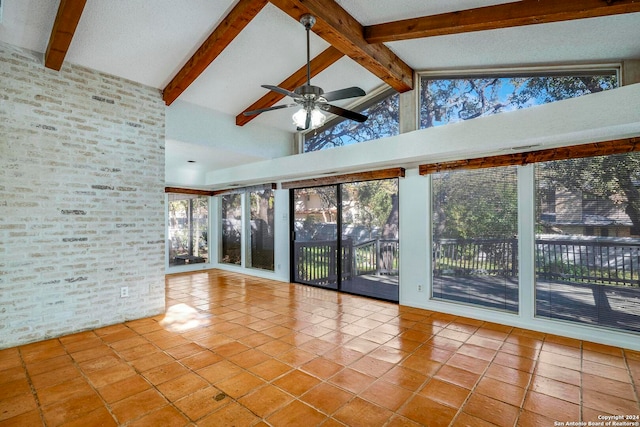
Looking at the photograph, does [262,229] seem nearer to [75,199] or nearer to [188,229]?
[188,229]

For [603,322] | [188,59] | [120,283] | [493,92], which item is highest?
[188,59]

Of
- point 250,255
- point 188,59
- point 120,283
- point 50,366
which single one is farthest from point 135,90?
point 250,255

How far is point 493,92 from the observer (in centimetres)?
379

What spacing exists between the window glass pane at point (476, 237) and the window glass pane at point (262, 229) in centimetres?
352

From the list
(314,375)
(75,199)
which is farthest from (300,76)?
(314,375)

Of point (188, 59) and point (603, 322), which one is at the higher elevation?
point (188, 59)

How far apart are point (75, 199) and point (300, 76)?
3.15 metres

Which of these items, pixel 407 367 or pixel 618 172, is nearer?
pixel 407 367

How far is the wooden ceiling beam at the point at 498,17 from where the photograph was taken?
2.30 m

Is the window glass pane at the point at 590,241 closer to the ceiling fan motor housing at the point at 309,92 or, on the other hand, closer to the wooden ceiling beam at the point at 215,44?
the ceiling fan motor housing at the point at 309,92

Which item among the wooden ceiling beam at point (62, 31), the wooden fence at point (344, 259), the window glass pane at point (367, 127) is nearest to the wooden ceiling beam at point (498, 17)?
the window glass pane at point (367, 127)

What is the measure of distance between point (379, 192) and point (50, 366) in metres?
4.27

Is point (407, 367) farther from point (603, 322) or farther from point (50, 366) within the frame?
point (50, 366)

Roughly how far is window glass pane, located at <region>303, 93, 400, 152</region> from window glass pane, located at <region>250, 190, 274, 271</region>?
1.69 metres
